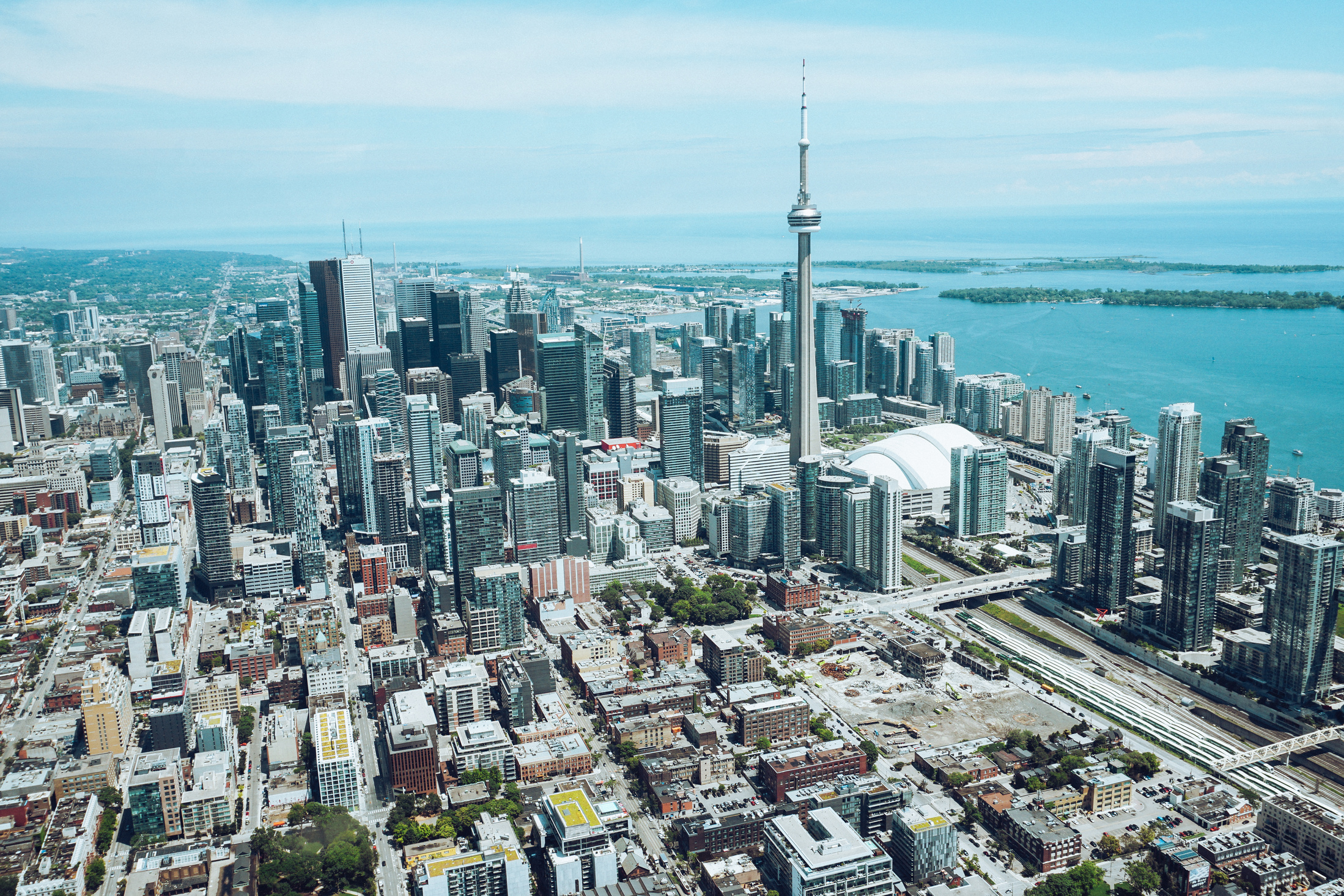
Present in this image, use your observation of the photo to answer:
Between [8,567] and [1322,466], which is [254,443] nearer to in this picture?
[8,567]

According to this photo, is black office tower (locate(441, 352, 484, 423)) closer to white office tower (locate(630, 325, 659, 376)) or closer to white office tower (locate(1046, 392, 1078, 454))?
white office tower (locate(630, 325, 659, 376))

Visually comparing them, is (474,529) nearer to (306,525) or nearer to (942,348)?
(306,525)

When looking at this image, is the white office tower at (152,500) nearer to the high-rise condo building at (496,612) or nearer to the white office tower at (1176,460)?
the high-rise condo building at (496,612)

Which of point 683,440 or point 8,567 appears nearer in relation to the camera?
→ point 8,567

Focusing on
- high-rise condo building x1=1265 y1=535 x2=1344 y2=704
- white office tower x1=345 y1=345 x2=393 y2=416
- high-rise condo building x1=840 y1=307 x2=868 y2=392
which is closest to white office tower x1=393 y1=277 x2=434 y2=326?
white office tower x1=345 y1=345 x2=393 y2=416

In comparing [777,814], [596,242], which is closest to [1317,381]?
[777,814]

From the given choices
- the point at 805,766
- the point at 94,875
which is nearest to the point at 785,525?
the point at 805,766
